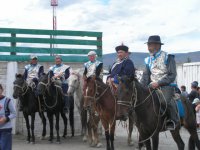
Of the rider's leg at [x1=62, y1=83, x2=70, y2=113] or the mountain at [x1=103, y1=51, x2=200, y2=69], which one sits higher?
the mountain at [x1=103, y1=51, x2=200, y2=69]

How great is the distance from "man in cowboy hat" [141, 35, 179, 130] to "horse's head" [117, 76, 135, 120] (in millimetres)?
663

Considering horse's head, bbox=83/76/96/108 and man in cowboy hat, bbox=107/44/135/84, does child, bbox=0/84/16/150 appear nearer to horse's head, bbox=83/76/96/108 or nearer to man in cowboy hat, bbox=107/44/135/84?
horse's head, bbox=83/76/96/108

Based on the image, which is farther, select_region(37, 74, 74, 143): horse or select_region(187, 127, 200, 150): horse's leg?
select_region(37, 74, 74, 143): horse

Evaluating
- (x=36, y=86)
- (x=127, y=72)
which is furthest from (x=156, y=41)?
(x=36, y=86)

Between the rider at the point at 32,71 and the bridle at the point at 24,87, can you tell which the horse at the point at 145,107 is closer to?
the bridle at the point at 24,87

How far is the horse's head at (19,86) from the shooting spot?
1252 centimetres

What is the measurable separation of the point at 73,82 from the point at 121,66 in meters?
2.80

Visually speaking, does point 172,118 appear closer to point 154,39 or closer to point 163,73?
point 163,73

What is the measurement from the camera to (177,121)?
8.31 meters

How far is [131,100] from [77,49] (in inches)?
322

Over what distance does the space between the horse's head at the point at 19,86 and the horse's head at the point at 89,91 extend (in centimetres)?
305

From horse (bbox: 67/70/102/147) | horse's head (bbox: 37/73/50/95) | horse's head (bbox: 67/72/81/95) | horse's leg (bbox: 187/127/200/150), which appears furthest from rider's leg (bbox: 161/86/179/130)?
horse's head (bbox: 37/73/50/95)

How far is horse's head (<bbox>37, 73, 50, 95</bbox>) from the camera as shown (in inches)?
503

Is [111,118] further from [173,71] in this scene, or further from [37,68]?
[37,68]
